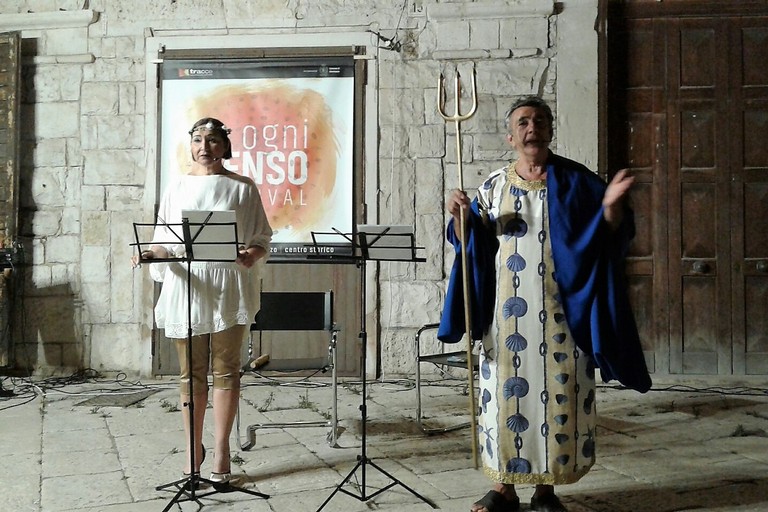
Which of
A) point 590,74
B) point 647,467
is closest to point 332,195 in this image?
point 590,74

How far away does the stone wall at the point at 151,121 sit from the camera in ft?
19.9

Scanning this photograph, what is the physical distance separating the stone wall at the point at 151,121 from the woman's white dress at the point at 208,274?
9.21 feet

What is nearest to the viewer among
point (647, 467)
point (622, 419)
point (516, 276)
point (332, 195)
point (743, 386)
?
point (516, 276)

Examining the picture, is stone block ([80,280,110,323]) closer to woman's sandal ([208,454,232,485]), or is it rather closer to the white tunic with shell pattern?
woman's sandal ([208,454,232,485])

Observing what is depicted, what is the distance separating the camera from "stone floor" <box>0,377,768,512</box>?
3146mm

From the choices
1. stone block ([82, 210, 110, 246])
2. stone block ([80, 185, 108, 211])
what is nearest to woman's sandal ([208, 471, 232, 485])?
stone block ([82, 210, 110, 246])

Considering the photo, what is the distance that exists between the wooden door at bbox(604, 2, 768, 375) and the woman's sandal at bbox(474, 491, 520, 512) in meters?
3.57

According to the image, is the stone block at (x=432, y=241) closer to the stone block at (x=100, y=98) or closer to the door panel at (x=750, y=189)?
the door panel at (x=750, y=189)

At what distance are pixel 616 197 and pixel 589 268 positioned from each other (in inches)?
11.5

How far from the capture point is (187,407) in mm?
3275

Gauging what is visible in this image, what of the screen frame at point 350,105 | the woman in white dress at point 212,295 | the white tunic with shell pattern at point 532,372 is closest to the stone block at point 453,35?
the screen frame at point 350,105

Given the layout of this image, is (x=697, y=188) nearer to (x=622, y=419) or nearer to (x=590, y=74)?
(x=590, y=74)

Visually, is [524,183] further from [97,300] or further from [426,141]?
[97,300]

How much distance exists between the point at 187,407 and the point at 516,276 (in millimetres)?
1616
